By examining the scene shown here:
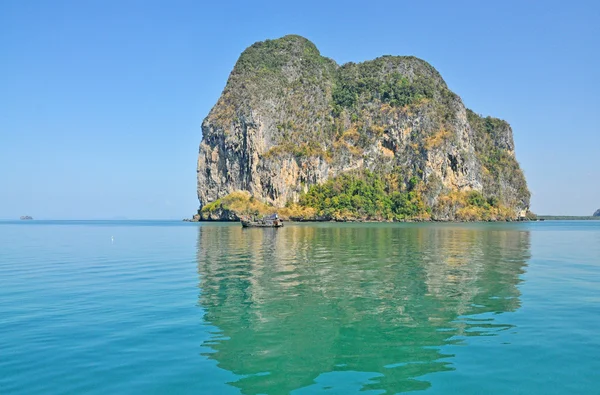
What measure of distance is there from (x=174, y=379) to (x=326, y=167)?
186159 mm

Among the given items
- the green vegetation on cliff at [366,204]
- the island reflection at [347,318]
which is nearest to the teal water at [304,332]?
the island reflection at [347,318]

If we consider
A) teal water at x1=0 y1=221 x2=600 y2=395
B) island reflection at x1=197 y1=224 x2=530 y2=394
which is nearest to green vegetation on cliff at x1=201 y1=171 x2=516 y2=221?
island reflection at x1=197 y1=224 x2=530 y2=394

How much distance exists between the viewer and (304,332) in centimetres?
1438

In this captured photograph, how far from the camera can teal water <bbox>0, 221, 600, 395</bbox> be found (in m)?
10.5

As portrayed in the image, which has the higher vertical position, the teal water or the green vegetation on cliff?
the green vegetation on cliff

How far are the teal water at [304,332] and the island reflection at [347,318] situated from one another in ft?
0.20

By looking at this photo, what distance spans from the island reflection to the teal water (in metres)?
0.06

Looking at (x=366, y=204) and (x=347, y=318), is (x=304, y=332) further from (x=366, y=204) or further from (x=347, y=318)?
(x=366, y=204)

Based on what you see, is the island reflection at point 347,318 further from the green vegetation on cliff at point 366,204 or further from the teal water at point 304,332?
the green vegetation on cliff at point 366,204

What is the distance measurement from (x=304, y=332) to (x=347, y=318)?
2.36 meters

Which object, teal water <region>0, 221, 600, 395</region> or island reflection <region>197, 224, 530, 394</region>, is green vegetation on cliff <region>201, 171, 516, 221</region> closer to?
island reflection <region>197, 224, 530, 394</region>

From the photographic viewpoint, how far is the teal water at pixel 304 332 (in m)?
10.5

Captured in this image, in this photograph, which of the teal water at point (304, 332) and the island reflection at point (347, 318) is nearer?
the teal water at point (304, 332)

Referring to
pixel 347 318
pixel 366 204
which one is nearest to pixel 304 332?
pixel 347 318
